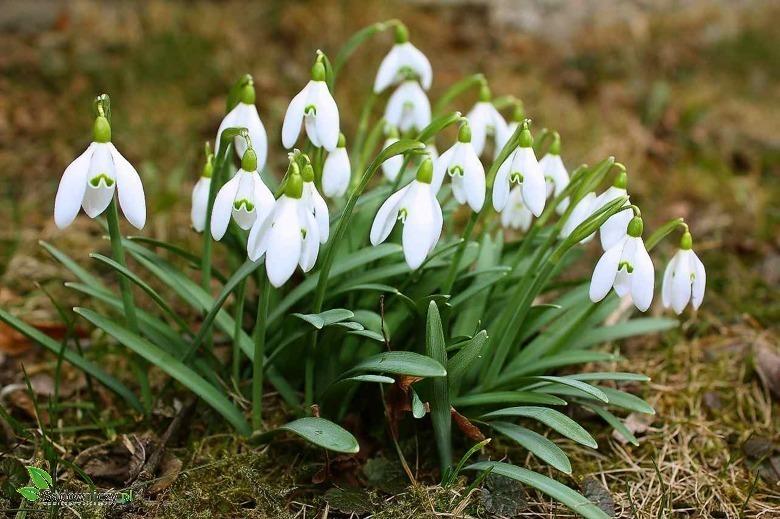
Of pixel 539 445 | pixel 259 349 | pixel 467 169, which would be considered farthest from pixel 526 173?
pixel 259 349

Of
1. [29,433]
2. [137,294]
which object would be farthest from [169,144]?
[29,433]

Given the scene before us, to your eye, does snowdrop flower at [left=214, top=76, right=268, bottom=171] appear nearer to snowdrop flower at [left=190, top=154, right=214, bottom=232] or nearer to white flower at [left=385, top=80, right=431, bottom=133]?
snowdrop flower at [left=190, top=154, right=214, bottom=232]

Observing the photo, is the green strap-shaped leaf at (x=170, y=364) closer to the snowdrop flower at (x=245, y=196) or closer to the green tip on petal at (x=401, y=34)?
the snowdrop flower at (x=245, y=196)

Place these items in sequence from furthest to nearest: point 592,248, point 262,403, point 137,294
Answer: point 592,248, point 137,294, point 262,403

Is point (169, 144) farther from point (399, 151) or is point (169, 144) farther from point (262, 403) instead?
point (399, 151)

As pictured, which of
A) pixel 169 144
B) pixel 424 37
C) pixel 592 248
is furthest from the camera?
pixel 424 37

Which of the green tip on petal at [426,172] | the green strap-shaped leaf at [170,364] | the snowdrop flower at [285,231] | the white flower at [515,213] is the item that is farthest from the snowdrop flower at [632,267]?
the green strap-shaped leaf at [170,364]
